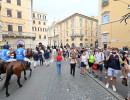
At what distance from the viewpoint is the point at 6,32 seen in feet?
68.3

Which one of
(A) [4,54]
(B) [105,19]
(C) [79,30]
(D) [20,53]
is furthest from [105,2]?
(A) [4,54]

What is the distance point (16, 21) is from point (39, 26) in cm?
1639

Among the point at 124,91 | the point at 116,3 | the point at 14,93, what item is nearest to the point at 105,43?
the point at 116,3

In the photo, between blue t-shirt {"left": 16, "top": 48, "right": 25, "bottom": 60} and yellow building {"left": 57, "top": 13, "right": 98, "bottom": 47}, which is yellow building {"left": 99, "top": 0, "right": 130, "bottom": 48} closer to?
blue t-shirt {"left": 16, "top": 48, "right": 25, "bottom": 60}

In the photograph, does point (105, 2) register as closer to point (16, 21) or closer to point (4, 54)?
point (4, 54)

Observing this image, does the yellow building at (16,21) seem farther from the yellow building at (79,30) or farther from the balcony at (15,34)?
the yellow building at (79,30)

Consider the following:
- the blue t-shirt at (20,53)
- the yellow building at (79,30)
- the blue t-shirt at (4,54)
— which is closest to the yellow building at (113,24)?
the blue t-shirt at (20,53)

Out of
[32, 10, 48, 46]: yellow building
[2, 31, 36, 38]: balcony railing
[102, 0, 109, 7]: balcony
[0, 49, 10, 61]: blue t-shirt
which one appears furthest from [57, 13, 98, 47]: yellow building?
[0, 49, 10, 61]: blue t-shirt

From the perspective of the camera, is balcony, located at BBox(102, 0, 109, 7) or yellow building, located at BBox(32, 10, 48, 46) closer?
balcony, located at BBox(102, 0, 109, 7)

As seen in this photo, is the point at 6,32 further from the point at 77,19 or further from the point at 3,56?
the point at 77,19

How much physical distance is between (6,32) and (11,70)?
22.1 metres

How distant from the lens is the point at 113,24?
14828 millimetres

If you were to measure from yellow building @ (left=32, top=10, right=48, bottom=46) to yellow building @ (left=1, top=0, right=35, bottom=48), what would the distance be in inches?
532

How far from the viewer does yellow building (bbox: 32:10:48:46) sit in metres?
37.3
